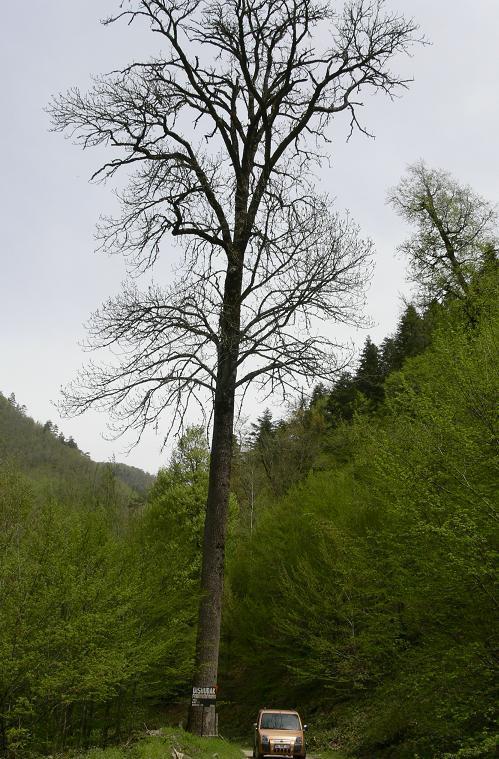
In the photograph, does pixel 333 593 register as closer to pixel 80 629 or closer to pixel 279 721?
pixel 279 721

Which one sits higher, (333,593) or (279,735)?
(333,593)

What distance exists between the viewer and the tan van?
1323 centimetres

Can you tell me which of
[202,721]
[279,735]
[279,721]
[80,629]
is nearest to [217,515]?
[80,629]

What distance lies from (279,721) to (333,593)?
11.7ft

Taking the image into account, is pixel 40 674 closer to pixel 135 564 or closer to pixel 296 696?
pixel 135 564

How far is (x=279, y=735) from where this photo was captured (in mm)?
13539

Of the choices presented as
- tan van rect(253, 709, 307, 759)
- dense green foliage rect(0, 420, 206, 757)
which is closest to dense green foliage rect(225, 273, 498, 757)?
tan van rect(253, 709, 307, 759)

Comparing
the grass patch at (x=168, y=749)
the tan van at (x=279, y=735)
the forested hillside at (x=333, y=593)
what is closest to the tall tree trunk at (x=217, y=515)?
the grass patch at (x=168, y=749)

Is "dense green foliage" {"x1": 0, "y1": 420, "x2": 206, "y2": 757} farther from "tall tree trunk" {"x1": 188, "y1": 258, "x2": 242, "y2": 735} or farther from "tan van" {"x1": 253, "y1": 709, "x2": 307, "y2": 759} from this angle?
"tan van" {"x1": 253, "y1": 709, "x2": 307, "y2": 759}

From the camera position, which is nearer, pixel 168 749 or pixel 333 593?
pixel 168 749

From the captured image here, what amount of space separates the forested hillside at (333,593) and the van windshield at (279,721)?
58.5 inches

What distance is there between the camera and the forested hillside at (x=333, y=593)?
7.69m

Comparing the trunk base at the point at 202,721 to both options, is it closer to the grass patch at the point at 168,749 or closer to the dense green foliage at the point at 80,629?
the grass patch at the point at 168,749

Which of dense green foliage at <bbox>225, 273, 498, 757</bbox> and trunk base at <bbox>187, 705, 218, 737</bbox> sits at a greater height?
dense green foliage at <bbox>225, 273, 498, 757</bbox>
